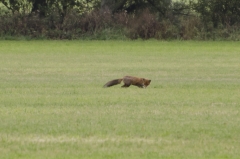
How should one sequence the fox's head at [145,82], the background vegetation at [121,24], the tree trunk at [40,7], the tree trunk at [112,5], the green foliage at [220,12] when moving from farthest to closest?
1. the tree trunk at [112,5]
2. the tree trunk at [40,7]
3. the green foliage at [220,12]
4. the background vegetation at [121,24]
5. the fox's head at [145,82]

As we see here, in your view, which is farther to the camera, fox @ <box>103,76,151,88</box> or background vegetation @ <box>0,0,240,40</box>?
background vegetation @ <box>0,0,240,40</box>

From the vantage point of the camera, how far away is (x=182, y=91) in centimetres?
1518

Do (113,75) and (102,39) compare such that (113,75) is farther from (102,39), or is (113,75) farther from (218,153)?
(102,39)

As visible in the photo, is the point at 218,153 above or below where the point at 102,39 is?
above

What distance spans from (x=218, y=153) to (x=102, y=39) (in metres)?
27.7

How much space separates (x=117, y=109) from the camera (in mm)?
11820

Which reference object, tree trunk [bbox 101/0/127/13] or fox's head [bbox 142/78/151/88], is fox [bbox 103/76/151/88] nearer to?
fox's head [bbox 142/78/151/88]

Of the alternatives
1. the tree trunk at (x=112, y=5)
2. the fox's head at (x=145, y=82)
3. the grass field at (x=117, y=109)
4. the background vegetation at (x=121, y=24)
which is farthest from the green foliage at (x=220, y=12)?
the fox's head at (x=145, y=82)

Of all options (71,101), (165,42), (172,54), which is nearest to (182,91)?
(71,101)

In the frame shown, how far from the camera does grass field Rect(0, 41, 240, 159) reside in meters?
8.55

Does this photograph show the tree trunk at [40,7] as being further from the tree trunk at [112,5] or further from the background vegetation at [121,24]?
the tree trunk at [112,5]

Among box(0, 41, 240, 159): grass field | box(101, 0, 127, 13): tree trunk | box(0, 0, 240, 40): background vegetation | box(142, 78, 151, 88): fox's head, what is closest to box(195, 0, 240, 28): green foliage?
box(0, 0, 240, 40): background vegetation

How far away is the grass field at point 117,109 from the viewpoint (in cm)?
855

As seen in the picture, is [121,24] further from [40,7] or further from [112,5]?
[40,7]
